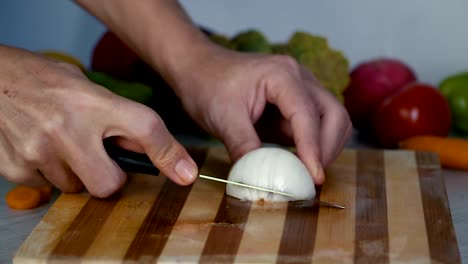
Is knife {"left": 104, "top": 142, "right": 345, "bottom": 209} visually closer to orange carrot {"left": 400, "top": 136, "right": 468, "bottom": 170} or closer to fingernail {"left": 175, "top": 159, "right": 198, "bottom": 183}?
fingernail {"left": 175, "top": 159, "right": 198, "bottom": 183}

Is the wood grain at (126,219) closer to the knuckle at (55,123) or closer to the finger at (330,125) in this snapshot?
the knuckle at (55,123)

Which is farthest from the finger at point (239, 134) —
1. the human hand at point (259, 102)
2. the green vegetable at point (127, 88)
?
the green vegetable at point (127, 88)

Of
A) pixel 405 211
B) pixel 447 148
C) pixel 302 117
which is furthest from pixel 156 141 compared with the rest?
pixel 447 148

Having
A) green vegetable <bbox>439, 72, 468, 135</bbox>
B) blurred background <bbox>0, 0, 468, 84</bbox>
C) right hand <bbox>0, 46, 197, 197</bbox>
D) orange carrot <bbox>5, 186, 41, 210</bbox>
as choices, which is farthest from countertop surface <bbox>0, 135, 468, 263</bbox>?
blurred background <bbox>0, 0, 468, 84</bbox>

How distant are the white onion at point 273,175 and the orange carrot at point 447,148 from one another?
432 millimetres

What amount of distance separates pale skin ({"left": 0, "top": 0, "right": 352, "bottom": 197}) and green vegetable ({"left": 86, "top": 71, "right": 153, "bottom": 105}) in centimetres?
14

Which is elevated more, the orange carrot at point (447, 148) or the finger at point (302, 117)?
the finger at point (302, 117)

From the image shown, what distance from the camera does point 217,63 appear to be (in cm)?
129

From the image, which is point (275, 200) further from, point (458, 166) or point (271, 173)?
point (458, 166)

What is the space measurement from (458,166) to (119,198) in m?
0.66

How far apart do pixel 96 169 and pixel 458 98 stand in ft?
3.00

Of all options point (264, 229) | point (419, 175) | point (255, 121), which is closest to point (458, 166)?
point (419, 175)

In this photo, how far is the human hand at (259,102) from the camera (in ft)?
3.93

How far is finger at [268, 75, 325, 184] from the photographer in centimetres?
117
